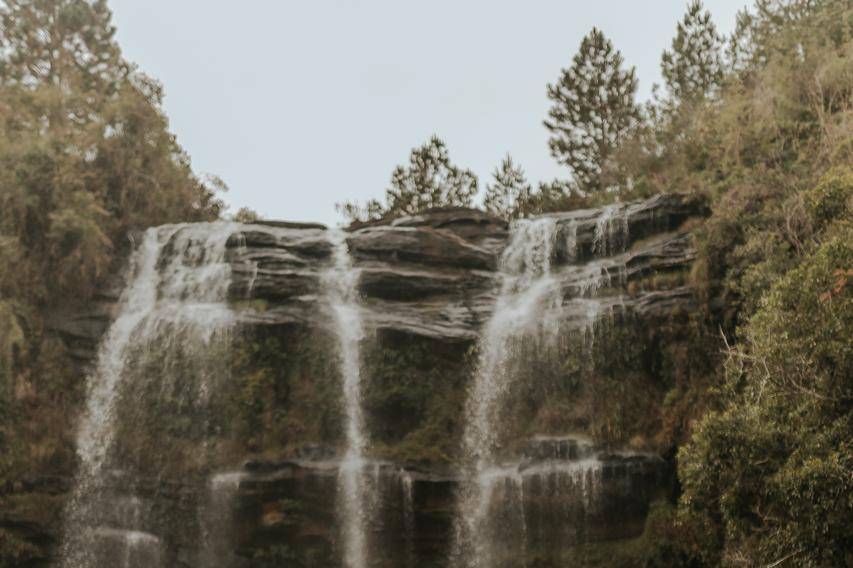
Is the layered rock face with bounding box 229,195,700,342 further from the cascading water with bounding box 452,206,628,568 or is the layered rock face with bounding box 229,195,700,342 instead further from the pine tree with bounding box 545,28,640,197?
the pine tree with bounding box 545,28,640,197

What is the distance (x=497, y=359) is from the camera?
763 inches

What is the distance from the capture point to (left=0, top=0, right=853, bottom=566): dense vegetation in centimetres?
1127

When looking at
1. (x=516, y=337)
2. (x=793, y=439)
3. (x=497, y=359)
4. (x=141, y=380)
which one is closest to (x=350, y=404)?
(x=497, y=359)

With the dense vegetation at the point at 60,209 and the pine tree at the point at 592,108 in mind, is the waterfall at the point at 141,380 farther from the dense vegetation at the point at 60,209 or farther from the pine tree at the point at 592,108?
the pine tree at the point at 592,108

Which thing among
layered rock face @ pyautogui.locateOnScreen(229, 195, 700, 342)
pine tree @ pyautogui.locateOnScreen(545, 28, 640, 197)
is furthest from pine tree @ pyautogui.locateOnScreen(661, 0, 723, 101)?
layered rock face @ pyautogui.locateOnScreen(229, 195, 700, 342)

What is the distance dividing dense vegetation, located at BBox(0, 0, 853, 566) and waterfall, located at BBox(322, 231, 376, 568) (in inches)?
19.1

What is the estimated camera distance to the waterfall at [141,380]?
18.1 meters

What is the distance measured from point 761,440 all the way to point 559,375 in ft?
24.1

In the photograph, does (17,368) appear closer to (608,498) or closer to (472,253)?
(472,253)

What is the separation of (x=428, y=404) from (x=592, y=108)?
874 inches

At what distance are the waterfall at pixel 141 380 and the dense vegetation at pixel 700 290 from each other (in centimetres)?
74

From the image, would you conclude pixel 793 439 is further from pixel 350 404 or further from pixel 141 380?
pixel 141 380

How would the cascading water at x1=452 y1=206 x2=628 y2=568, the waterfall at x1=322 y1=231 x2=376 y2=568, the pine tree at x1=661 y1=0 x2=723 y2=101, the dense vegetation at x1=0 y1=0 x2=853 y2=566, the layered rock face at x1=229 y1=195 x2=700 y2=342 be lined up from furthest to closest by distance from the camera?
the pine tree at x1=661 y1=0 x2=723 y2=101, the layered rock face at x1=229 y1=195 x2=700 y2=342, the waterfall at x1=322 y1=231 x2=376 y2=568, the cascading water at x1=452 y1=206 x2=628 y2=568, the dense vegetation at x1=0 y1=0 x2=853 y2=566

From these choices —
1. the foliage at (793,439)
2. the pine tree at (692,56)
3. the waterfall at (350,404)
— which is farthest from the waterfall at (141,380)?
the pine tree at (692,56)
